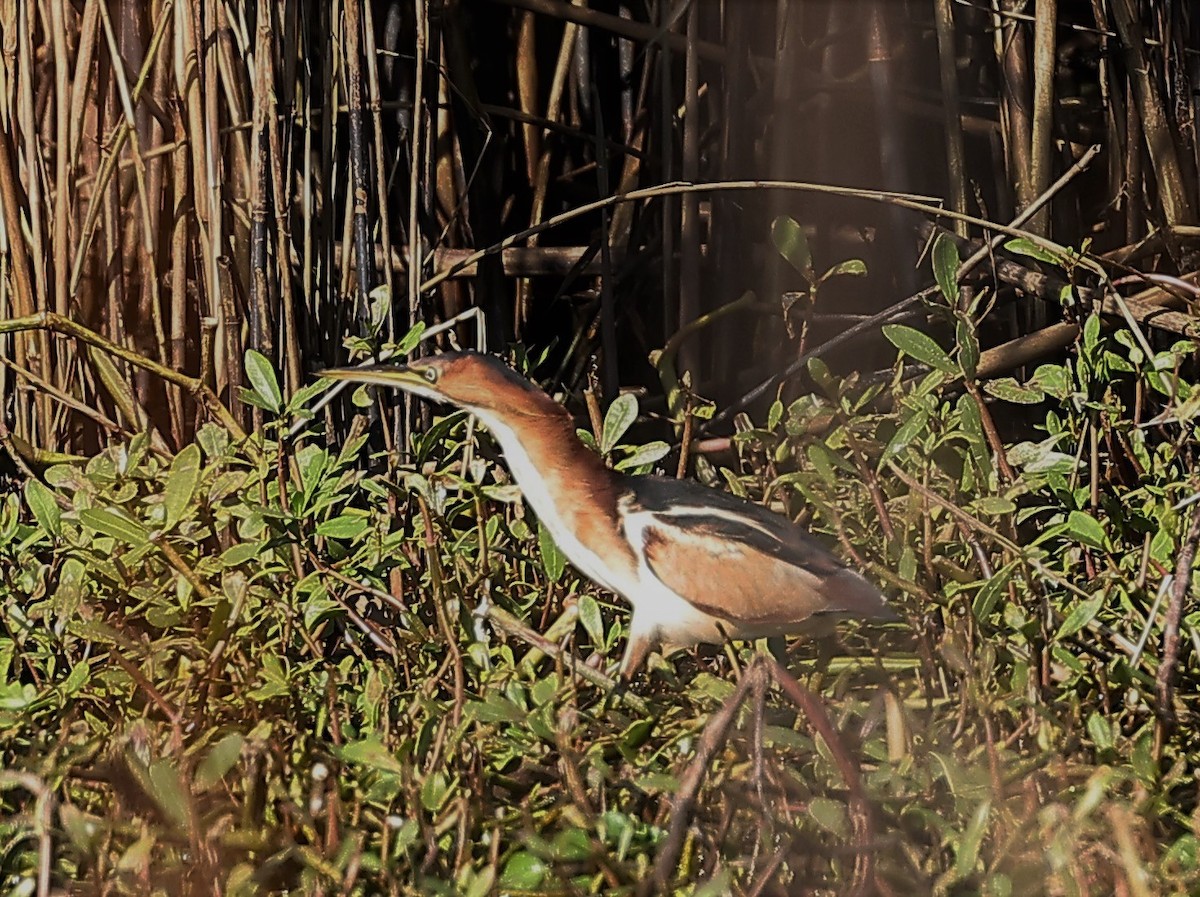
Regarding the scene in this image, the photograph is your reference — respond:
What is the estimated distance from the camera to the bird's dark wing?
5.38 ft

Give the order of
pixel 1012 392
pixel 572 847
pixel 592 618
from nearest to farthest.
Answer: pixel 572 847
pixel 592 618
pixel 1012 392

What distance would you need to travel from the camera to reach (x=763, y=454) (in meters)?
2.21

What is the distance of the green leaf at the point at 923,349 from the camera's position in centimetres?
168

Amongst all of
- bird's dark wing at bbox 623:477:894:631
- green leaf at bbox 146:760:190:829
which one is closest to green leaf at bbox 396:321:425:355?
bird's dark wing at bbox 623:477:894:631

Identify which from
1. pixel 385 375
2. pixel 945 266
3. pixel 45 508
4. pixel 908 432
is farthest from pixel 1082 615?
pixel 45 508

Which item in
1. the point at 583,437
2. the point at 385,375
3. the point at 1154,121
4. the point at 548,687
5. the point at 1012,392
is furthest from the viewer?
the point at 1154,121

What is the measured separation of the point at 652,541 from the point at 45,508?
0.69m

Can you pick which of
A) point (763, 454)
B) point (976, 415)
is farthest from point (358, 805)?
point (763, 454)

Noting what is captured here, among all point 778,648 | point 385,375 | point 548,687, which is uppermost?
point 385,375

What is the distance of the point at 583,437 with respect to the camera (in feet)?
6.40

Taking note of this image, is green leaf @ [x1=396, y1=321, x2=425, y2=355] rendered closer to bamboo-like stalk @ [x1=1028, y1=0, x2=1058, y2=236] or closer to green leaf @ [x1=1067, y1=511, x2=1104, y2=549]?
green leaf @ [x1=1067, y1=511, x2=1104, y2=549]

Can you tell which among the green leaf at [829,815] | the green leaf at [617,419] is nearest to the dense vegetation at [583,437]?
the green leaf at [829,815]

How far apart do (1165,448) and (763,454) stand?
1.86ft

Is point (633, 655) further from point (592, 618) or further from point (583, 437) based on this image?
point (583, 437)
